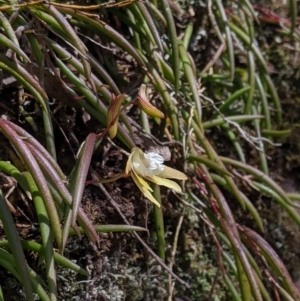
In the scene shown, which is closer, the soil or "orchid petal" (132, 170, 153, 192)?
"orchid petal" (132, 170, 153, 192)

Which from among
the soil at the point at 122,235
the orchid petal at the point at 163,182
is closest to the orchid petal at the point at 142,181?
the orchid petal at the point at 163,182

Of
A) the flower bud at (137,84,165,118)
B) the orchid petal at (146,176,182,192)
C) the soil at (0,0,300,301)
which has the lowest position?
the soil at (0,0,300,301)

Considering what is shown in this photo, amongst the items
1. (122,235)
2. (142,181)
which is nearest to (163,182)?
(142,181)

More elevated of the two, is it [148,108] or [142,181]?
[148,108]

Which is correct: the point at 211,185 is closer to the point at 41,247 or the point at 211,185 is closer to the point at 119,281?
the point at 119,281

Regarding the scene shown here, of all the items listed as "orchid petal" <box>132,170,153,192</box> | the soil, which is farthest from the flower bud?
the soil

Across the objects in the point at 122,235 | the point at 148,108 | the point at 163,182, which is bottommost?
the point at 122,235

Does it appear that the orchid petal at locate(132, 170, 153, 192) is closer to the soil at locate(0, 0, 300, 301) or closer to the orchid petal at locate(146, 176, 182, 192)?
the orchid petal at locate(146, 176, 182, 192)

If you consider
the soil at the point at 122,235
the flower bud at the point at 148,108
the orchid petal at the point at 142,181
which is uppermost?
the flower bud at the point at 148,108

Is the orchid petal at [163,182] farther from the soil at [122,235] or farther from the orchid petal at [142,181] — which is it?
the soil at [122,235]

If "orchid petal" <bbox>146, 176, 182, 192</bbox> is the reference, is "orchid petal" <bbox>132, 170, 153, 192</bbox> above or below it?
above

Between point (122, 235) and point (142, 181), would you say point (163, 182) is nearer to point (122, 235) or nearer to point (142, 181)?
point (142, 181)
